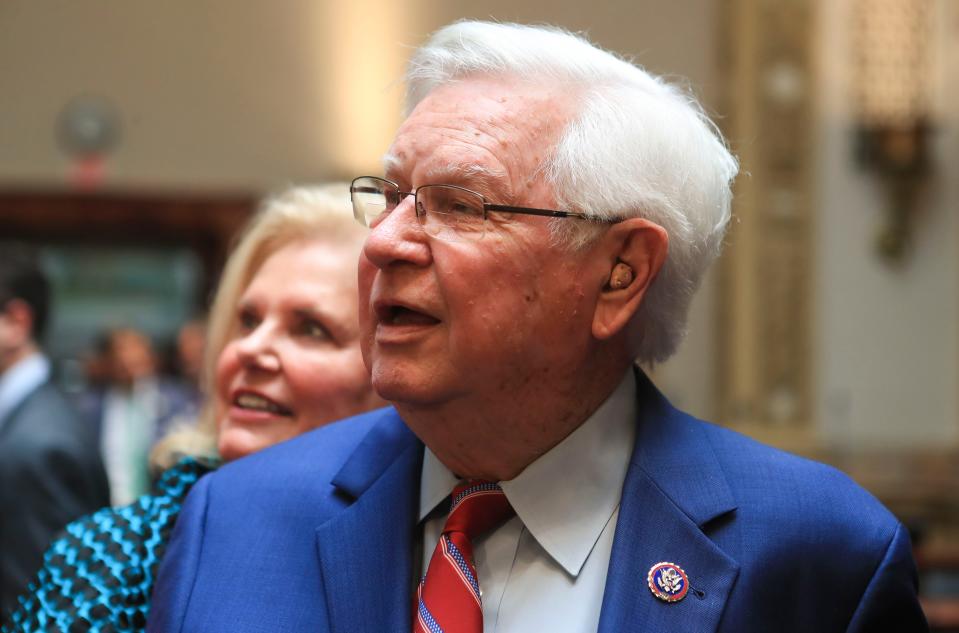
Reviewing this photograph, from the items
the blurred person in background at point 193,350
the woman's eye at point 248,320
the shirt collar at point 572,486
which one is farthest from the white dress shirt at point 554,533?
the blurred person in background at point 193,350

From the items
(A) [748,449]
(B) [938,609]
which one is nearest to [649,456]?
(A) [748,449]

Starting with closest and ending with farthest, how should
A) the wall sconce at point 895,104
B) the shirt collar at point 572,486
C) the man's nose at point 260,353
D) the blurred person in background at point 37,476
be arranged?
the shirt collar at point 572,486 < the man's nose at point 260,353 < the blurred person in background at point 37,476 < the wall sconce at point 895,104

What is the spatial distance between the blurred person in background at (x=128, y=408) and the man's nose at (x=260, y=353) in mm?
3472

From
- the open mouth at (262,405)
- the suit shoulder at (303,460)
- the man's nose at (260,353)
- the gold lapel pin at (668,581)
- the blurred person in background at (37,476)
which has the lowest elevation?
the blurred person in background at (37,476)

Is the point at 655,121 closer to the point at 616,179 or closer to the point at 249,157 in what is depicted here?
the point at 616,179

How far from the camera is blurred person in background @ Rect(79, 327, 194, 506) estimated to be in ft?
19.0

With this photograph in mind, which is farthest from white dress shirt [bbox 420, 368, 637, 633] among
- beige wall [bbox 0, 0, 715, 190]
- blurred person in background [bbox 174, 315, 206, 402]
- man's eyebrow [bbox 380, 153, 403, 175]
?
beige wall [bbox 0, 0, 715, 190]

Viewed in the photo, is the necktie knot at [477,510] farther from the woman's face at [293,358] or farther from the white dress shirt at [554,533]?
the woman's face at [293,358]

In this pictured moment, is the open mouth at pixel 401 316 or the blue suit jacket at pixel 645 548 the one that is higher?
the open mouth at pixel 401 316

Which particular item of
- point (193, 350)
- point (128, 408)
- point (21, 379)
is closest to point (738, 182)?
point (193, 350)

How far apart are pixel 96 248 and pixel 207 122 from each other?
132 centimetres

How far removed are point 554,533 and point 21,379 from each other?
2.97 m

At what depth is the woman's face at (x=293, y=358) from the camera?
83.1 inches

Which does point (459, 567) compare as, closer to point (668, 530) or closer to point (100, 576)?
point (668, 530)
